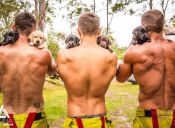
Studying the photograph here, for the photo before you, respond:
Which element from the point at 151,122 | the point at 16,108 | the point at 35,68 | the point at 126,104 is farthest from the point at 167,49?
the point at 126,104

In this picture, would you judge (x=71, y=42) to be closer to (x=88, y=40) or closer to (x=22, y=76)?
(x=88, y=40)

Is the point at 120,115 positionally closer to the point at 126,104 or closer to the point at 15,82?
the point at 126,104

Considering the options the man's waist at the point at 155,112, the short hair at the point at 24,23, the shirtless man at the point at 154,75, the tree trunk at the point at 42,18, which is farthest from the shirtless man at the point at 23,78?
the tree trunk at the point at 42,18

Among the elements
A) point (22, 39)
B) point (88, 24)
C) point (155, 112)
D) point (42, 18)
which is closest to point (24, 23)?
point (22, 39)

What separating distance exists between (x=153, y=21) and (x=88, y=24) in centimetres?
92

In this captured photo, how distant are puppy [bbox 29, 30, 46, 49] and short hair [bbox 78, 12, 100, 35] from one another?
0.61 meters

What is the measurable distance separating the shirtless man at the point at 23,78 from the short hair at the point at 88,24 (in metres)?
0.67

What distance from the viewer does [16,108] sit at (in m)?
5.22

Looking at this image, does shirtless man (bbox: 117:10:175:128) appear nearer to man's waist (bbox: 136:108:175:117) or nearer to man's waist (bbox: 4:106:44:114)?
man's waist (bbox: 136:108:175:117)

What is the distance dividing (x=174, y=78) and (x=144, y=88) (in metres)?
0.40

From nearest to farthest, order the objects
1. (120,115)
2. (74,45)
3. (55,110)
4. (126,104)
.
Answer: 1. (74,45)
2. (120,115)
3. (55,110)
4. (126,104)

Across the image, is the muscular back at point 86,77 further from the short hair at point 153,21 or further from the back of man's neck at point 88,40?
the short hair at point 153,21

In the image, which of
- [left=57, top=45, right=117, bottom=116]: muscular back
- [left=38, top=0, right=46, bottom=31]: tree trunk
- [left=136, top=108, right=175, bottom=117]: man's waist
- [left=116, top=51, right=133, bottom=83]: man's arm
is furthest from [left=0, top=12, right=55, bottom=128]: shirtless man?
[left=38, top=0, right=46, bottom=31]: tree trunk

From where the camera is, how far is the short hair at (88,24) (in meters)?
4.86
